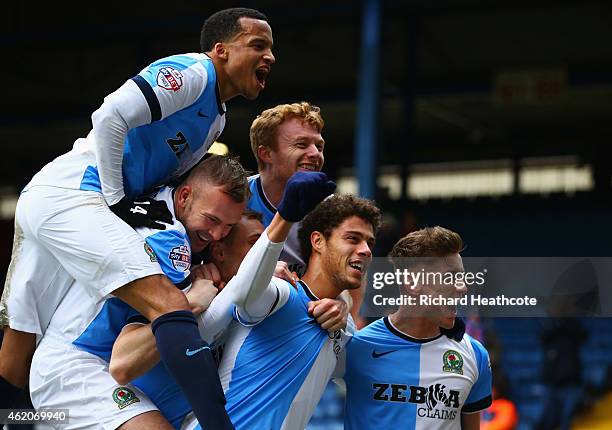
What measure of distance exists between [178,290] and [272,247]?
1.44 feet

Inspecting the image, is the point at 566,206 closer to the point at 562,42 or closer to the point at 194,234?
the point at 562,42

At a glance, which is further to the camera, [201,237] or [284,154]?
[284,154]

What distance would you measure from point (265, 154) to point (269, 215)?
1.06ft

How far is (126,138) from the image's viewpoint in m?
4.03

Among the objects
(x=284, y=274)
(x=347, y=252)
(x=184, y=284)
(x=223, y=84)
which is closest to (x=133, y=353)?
(x=184, y=284)

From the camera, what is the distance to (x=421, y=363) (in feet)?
14.5

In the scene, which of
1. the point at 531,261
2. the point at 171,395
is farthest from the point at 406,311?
the point at 531,261

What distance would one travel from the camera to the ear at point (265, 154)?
4969mm

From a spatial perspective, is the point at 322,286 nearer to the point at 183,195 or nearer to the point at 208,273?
the point at 208,273

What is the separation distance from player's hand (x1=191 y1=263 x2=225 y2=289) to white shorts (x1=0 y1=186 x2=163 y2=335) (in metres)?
0.34

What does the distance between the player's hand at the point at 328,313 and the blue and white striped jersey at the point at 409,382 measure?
15.9 inches

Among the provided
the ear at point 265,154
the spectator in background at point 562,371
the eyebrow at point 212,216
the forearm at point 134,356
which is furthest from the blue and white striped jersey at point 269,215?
the spectator in background at point 562,371

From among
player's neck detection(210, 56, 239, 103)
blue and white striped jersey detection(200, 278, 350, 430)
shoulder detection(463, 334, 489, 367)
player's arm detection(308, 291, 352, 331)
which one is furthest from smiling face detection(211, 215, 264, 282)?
shoulder detection(463, 334, 489, 367)

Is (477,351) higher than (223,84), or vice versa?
(223,84)
